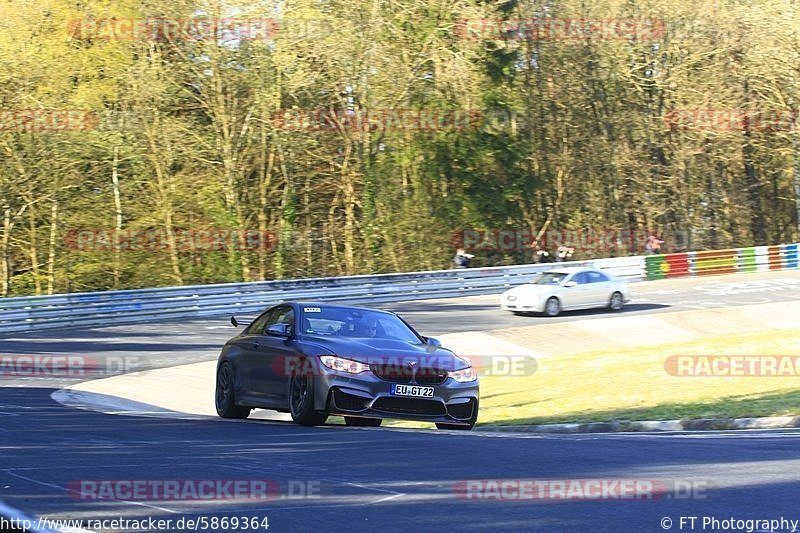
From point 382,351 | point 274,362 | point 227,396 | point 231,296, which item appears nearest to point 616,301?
point 231,296

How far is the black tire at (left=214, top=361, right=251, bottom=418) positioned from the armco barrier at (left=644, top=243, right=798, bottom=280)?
3268 centimetres

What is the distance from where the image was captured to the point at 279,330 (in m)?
13.3

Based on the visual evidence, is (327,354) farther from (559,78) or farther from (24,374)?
(559,78)

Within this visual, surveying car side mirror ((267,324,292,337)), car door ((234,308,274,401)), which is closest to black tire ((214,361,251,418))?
car door ((234,308,274,401))

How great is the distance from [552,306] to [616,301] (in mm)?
2537

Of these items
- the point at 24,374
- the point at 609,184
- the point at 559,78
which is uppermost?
the point at 559,78

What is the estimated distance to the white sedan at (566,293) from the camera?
34781mm

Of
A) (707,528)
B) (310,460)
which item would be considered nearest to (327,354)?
(310,460)

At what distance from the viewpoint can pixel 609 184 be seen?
188 ft

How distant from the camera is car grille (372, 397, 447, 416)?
12258mm

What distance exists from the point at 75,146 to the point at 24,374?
20464mm

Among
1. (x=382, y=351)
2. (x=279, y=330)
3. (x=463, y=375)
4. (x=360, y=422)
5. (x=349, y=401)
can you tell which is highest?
(x=279, y=330)

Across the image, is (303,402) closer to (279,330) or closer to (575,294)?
(279,330)

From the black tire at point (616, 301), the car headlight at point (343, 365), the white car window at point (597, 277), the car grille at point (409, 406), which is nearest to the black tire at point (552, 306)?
the white car window at point (597, 277)
